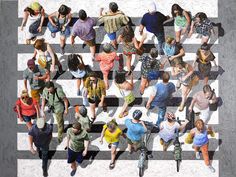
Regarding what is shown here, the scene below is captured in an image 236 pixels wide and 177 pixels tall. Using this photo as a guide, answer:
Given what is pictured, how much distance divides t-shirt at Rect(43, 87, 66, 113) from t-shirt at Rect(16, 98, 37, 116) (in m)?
0.15

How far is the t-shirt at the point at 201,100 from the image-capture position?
5.60 m

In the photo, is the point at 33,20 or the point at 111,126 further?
the point at 33,20

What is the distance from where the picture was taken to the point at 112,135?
5.60 metres

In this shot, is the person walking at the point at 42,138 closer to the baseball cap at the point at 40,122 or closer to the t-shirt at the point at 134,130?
the baseball cap at the point at 40,122

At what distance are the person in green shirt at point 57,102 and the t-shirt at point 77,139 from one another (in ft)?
0.40

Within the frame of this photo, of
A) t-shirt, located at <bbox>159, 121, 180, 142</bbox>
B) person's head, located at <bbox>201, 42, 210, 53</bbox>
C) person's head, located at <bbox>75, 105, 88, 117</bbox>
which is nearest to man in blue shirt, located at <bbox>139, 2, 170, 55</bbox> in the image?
person's head, located at <bbox>201, 42, 210, 53</bbox>

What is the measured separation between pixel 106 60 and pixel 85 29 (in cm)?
43

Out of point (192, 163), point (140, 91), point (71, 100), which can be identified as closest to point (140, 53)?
point (140, 91)

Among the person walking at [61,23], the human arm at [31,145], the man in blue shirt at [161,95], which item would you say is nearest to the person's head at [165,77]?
the man in blue shirt at [161,95]

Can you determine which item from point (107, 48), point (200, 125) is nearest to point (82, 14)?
point (107, 48)

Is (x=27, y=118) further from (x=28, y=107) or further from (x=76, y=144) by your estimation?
(x=76, y=144)

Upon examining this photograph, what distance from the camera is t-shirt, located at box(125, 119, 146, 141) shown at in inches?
220

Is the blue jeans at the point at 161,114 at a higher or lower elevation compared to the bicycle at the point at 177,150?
higher

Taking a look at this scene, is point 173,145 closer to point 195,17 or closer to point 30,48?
point 195,17
